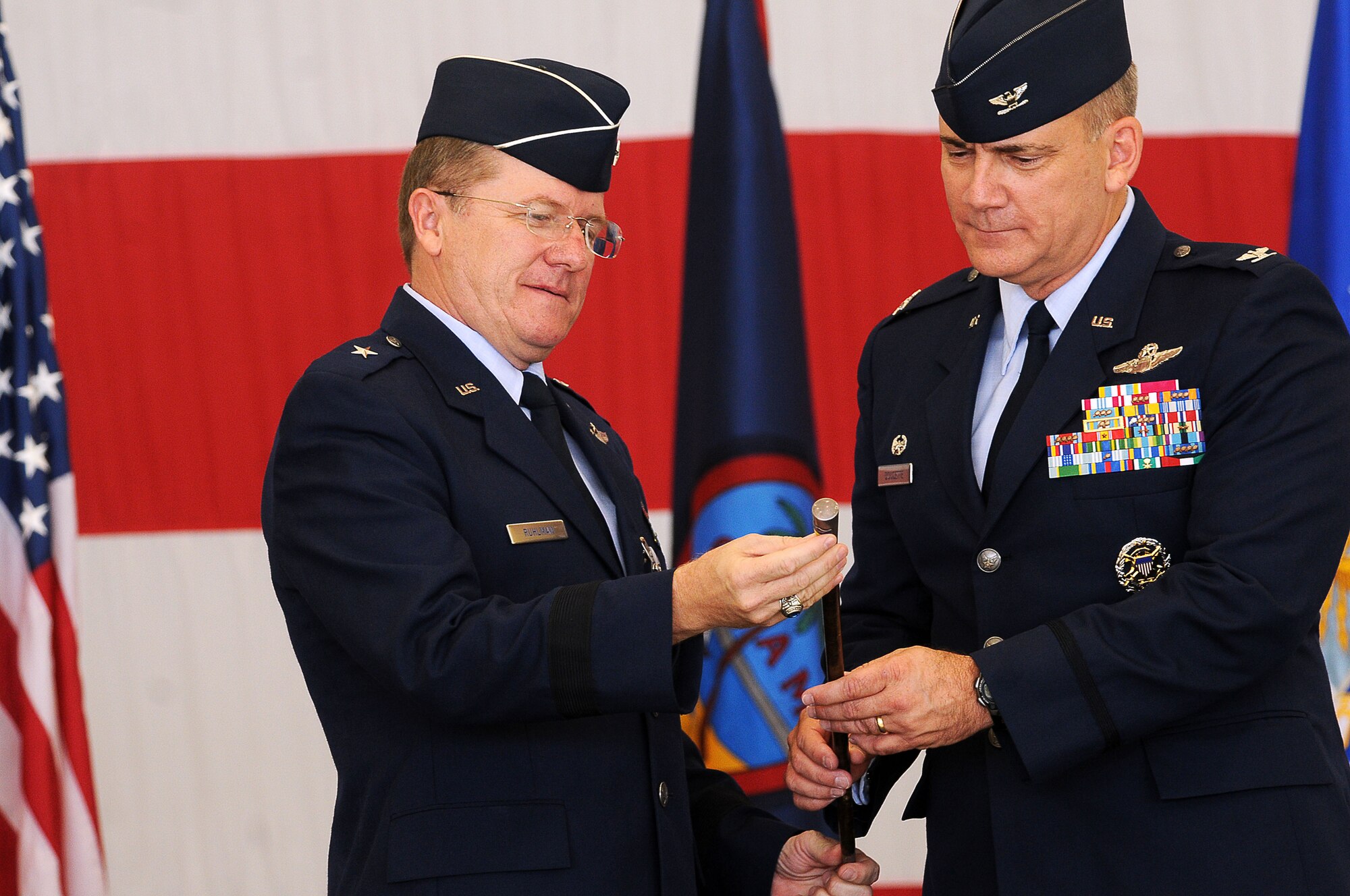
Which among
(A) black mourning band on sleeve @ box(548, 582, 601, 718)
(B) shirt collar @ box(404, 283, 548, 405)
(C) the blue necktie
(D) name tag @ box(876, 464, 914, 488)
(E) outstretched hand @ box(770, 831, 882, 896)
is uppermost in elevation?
(B) shirt collar @ box(404, 283, 548, 405)

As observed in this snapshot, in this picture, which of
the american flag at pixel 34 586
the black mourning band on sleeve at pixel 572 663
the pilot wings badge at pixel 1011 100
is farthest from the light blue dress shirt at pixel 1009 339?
the american flag at pixel 34 586

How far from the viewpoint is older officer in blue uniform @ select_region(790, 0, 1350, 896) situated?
1.38m

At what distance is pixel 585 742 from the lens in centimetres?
146

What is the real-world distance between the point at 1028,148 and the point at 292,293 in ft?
5.98

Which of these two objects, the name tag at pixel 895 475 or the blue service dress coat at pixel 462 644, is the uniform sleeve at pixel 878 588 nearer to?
the name tag at pixel 895 475

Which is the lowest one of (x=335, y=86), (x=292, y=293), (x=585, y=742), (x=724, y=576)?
(x=585, y=742)

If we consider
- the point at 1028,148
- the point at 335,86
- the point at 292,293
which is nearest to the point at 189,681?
the point at 292,293

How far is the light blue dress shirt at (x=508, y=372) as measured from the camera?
5.25ft

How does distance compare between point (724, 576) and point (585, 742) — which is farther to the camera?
point (585, 742)

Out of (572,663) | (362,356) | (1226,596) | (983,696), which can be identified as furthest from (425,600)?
(1226,596)

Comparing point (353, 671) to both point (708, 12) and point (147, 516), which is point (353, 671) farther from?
point (708, 12)

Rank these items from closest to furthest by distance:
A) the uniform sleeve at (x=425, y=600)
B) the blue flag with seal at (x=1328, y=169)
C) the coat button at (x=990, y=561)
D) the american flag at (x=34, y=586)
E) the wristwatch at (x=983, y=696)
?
the uniform sleeve at (x=425, y=600), the wristwatch at (x=983, y=696), the coat button at (x=990, y=561), the american flag at (x=34, y=586), the blue flag with seal at (x=1328, y=169)

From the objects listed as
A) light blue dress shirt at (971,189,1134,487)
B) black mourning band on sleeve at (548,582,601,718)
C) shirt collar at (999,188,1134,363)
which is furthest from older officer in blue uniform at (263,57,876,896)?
shirt collar at (999,188,1134,363)

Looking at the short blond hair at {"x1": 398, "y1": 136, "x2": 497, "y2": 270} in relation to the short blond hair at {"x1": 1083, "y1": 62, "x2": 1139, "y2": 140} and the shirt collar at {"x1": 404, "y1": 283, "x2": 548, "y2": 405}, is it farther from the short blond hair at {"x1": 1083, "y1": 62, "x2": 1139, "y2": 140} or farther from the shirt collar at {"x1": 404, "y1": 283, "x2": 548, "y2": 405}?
the short blond hair at {"x1": 1083, "y1": 62, "x2": 1139, "y2": 140}
